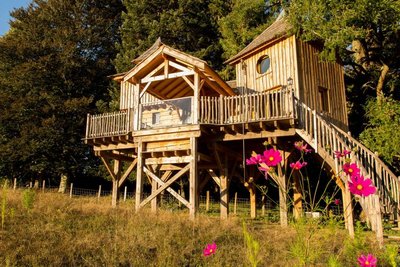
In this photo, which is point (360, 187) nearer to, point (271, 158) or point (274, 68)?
point (271, 158)

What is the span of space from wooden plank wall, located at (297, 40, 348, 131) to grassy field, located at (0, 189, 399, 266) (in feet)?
22.3

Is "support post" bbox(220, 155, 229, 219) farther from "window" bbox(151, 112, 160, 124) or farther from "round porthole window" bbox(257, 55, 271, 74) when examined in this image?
"round porthole window" bbox(257, 55, 271, 74)

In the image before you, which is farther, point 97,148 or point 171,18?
point 171,18

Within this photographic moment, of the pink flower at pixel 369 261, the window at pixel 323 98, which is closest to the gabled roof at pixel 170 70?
the window at pixel 323 98

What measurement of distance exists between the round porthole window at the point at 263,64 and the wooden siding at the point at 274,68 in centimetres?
15

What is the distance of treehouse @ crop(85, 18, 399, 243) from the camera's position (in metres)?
12.5

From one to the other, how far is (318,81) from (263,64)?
8.68ft

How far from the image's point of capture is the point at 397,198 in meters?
11.0

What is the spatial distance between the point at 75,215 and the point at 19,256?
347cm

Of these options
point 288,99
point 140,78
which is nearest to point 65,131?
point 140,78

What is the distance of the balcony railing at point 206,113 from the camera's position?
13133 millimetres

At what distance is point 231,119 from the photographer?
13859mm

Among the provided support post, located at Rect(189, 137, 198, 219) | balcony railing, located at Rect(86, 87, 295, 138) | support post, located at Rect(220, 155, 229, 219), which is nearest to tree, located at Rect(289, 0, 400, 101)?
balcony railing, located at Rect(86, 87, 295, 138)

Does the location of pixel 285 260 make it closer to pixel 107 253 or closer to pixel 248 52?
pixel 107 253
